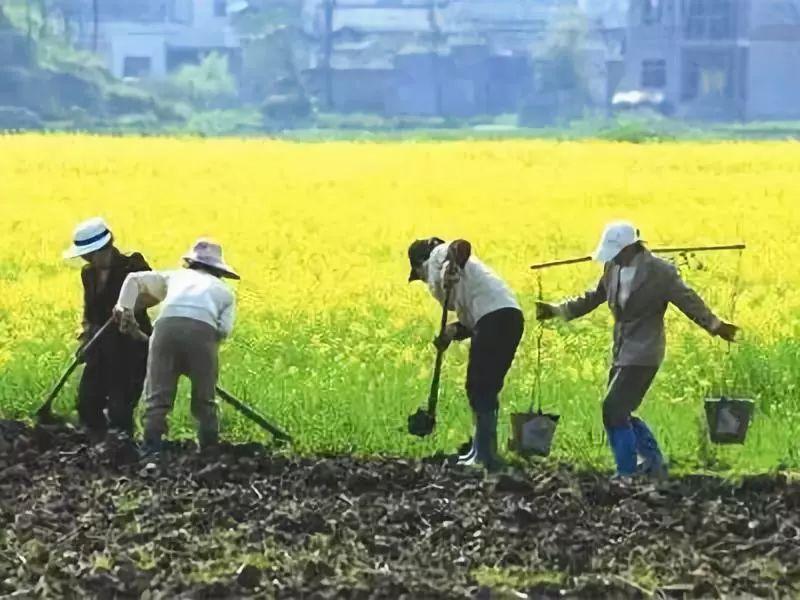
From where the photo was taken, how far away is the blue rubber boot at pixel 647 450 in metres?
5.74

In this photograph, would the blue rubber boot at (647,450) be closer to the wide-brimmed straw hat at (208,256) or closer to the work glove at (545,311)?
the work glove at (545,311)

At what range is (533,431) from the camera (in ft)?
19.1

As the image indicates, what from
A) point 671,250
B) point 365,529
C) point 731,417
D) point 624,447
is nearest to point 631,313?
point 624,447

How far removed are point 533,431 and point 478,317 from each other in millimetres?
387

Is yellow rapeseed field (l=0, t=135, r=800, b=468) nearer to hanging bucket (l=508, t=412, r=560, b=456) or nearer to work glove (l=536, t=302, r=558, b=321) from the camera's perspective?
hanging bucket (l=508, t=412, r=560, b=456)

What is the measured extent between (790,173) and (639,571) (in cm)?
285

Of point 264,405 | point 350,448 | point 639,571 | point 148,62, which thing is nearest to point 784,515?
point 639,571

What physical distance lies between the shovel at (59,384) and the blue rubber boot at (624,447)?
1.55 metres

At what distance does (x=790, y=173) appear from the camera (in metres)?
7.14

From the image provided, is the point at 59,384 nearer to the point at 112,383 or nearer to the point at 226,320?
the point at 112,383

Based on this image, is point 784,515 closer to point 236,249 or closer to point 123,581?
point 123,581

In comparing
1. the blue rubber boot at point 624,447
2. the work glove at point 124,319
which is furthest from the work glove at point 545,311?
the work glove at point 124,319

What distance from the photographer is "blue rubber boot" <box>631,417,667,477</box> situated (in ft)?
18.8

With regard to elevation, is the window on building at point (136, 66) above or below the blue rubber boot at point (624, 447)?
above
